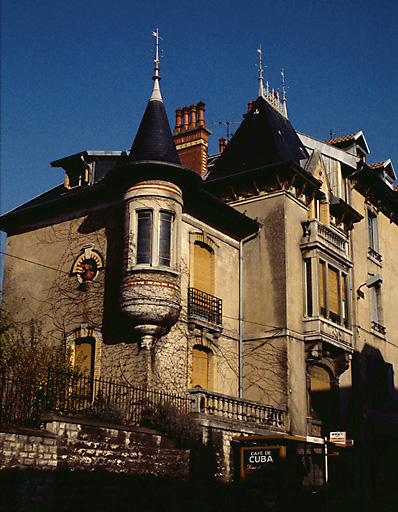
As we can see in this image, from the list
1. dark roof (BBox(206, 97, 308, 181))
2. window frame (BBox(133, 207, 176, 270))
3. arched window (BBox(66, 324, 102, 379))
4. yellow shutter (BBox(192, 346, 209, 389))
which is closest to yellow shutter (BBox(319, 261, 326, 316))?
dark roof (BBox(206, 97, 308, 181))

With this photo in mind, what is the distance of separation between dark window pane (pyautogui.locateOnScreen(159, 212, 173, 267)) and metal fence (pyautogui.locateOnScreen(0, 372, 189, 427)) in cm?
350

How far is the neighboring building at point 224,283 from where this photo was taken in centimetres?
1852

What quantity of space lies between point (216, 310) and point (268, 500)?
6140 millimetres

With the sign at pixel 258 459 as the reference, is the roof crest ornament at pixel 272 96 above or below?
above

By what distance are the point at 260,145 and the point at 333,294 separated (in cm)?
580

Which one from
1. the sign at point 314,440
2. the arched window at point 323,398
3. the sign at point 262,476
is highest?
the arched window at point 323,398

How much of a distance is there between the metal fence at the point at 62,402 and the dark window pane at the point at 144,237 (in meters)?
3.43

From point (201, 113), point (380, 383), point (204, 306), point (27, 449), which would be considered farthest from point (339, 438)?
point (201, 113)

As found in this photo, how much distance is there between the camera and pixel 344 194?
27.2 metres

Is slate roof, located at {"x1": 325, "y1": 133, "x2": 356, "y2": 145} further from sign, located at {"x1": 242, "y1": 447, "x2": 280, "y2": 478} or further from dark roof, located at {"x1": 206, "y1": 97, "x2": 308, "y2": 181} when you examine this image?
sign, located at {"x1": 242, "y1": 447, "x2": 280, "y2": 478}

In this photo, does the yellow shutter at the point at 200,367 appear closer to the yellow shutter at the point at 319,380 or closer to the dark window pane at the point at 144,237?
the dark window pane at the point at 144,237

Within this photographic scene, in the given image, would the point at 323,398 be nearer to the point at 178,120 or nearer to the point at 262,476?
the point at 262,476

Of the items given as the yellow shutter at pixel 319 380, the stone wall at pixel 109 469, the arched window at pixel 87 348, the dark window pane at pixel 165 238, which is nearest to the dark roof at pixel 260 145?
the dark window pane at pixel 165 238

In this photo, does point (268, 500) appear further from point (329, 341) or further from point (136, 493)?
point (329, 341)
